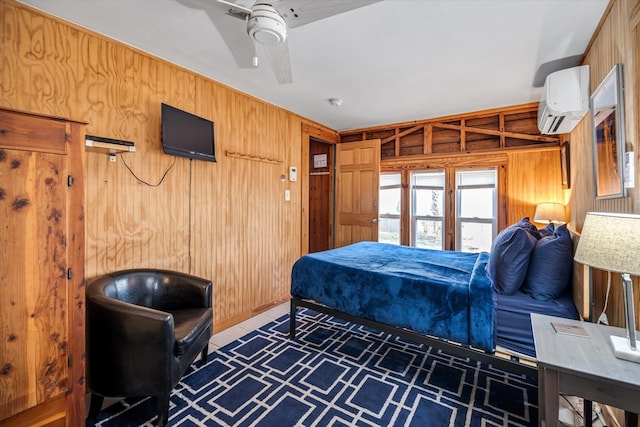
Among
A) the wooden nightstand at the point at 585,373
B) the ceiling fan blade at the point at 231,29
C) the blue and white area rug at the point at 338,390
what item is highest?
the ceiling fan blade at the point at 231,29

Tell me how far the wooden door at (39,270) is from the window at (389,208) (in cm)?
387

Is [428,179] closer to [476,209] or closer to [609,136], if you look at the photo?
[476,209]

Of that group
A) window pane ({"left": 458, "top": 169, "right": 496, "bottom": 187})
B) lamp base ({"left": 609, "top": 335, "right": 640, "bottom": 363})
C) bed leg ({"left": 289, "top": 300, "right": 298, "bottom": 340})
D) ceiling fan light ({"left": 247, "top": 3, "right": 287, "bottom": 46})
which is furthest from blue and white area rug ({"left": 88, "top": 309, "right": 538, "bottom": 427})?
window pane ({"left": 458, "top": 169, "right": 496, "bottom": 187})

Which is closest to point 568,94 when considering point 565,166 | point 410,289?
point 565,166

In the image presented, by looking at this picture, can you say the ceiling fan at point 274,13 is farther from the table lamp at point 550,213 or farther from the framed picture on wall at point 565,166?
the table lamp at point 550,213

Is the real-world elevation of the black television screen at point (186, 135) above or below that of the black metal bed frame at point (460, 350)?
above

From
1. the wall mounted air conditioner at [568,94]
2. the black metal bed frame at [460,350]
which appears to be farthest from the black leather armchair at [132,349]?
the wall mounted air conditioner at [568,94]

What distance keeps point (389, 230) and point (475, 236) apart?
129 centimetres

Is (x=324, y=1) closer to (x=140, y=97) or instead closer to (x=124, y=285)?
(x=140, y=97)

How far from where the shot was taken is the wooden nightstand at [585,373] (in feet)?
3.50

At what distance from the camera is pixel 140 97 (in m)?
2.36

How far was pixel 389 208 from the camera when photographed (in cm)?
474

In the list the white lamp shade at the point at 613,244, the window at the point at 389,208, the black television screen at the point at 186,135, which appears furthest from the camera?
the window at the point at 389,208

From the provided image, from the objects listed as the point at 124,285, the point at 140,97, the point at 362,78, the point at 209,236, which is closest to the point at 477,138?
the point at 362,78
